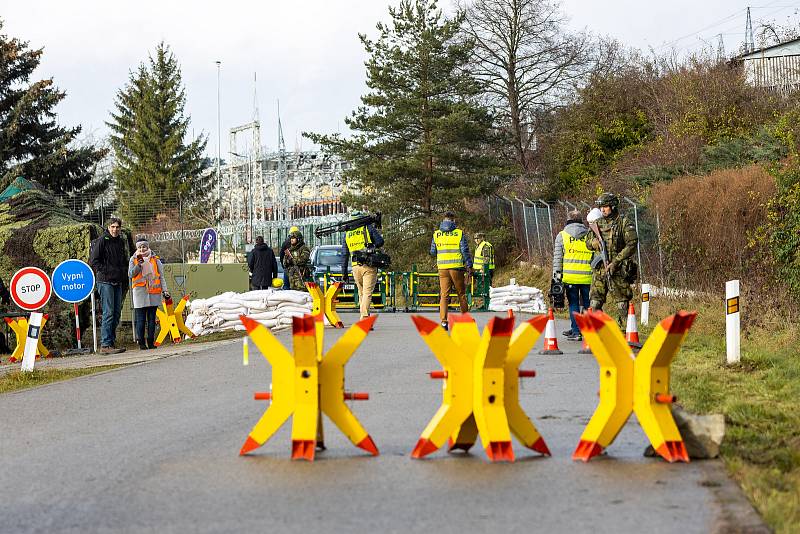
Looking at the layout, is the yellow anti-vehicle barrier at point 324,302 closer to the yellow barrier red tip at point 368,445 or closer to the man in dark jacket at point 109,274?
the man in dark jacket at point 109,274

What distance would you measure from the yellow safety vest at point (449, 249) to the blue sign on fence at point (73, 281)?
17.6 feet

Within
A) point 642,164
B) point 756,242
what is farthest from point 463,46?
point 756,242

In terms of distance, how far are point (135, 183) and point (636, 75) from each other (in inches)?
1264

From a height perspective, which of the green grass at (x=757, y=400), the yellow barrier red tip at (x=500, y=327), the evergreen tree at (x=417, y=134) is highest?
the evergreen tree at (x=417, y=134)

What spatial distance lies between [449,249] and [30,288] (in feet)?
20.9

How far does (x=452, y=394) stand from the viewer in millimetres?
7855

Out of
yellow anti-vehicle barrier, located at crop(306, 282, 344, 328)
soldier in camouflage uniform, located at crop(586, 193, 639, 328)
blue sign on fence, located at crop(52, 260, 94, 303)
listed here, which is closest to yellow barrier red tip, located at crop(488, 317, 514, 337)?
soldier in camouflage uniform, located at crop(586, 193, 639, 328)

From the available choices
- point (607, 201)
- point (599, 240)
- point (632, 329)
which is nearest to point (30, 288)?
point (599, 240)

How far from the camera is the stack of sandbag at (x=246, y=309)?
21.4 meters

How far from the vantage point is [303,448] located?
7.90 m

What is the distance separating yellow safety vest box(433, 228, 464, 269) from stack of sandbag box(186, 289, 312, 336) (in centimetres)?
297

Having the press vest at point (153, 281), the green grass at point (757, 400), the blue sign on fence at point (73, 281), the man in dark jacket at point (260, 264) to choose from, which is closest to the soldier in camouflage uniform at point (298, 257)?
the man in dark jacket at point (260, 264)

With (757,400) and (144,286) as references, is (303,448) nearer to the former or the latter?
(757,400)

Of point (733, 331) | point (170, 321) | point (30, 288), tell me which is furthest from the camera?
point (170, 321)
